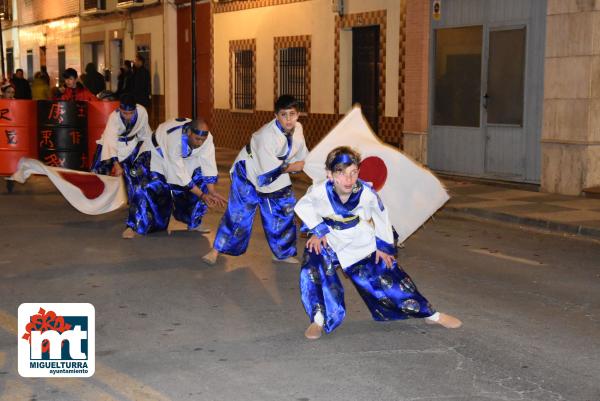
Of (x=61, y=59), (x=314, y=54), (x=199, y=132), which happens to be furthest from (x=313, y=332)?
(x=61, y=59)

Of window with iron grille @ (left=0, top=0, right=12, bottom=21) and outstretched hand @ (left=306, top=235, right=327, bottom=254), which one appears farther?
window with iron grille @ (left=0, top=0, right=12, bottom=21)

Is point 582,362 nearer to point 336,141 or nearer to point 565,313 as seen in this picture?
point 565,313

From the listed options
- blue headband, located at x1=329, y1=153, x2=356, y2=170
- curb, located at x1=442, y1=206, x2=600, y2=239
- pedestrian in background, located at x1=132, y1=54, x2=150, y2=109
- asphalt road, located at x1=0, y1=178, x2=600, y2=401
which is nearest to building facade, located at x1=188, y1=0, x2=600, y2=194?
curb, located at x1=442, y1=206, x2=600, y2=239

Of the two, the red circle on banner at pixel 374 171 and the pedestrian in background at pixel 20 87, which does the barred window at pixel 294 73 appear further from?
the red circle on banner at pixel 374 171

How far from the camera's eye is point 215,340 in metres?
6.34

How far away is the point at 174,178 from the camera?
10273 millimetres

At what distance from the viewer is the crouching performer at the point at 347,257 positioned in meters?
6.40

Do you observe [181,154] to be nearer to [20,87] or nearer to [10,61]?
[20,87]

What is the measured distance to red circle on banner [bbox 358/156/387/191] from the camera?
27.7 ft

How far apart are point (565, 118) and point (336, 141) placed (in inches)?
265

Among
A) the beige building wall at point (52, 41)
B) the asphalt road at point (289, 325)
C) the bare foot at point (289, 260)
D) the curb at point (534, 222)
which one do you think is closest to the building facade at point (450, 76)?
the curb at point (534, 222)

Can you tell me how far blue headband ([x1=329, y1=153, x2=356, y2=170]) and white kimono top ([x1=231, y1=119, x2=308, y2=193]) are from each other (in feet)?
7.97

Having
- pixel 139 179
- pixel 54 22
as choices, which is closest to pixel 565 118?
pixel 139 179
